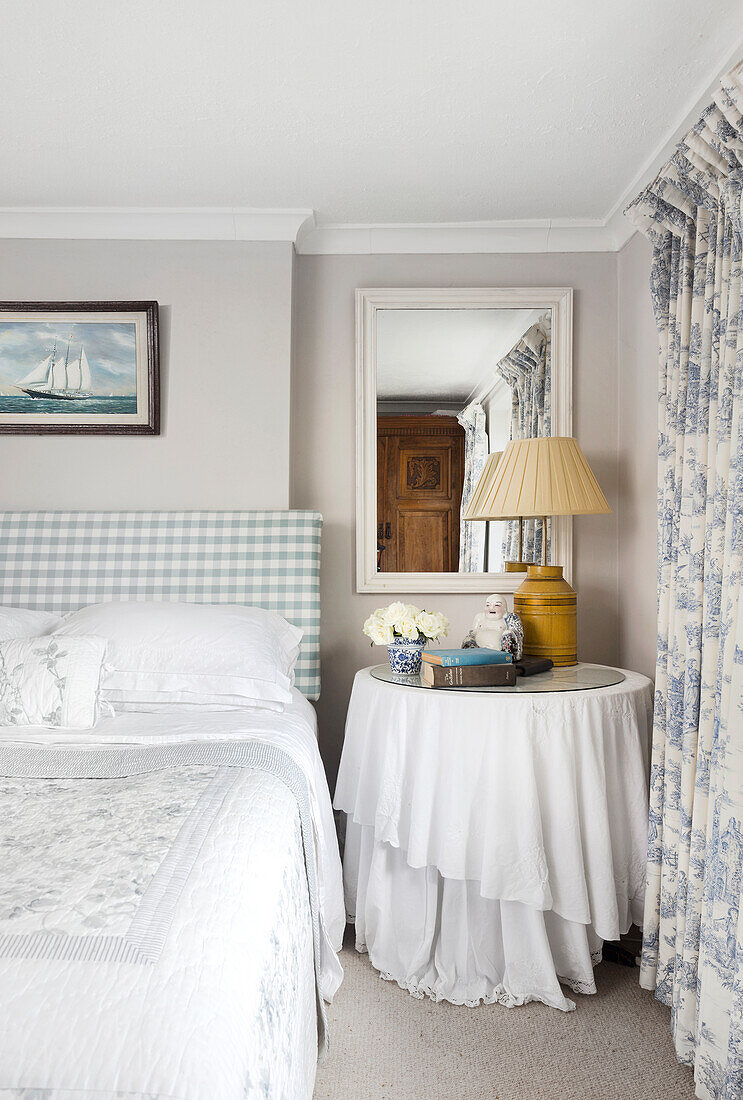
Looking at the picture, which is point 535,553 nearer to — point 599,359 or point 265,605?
point 599,359

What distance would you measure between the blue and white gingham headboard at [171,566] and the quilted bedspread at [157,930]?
1.05 meters

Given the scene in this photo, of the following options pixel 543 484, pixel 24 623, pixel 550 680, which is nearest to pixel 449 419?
pixel 543 484

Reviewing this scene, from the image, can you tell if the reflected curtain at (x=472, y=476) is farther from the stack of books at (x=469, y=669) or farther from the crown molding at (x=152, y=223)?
the crown molding at (x=152, y=223)

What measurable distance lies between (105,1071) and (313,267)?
2.74 meters

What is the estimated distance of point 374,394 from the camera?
292cm

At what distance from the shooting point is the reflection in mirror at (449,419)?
9.49 feet

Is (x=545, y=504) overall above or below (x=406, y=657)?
above

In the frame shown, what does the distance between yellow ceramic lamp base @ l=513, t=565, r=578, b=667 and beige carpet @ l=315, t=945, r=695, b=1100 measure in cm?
96

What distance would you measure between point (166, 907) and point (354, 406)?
86.6 inches

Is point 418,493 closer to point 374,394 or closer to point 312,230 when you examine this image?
point 374,394

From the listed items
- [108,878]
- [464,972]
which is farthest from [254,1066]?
[464,972]

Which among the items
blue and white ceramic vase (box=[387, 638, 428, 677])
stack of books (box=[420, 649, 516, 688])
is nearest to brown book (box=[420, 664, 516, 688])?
stack of books (box=[420, 649, 516, 688])

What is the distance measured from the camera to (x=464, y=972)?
80.8 inches

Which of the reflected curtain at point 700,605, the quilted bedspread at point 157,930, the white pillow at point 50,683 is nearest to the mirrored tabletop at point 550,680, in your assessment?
the reflected curtain at point 700,605
